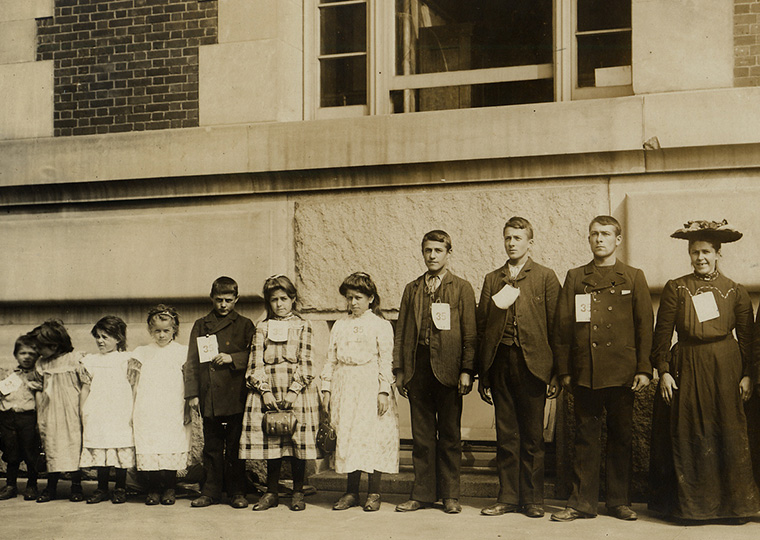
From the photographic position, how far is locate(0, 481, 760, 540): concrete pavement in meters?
5.80

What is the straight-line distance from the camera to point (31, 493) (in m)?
7.52

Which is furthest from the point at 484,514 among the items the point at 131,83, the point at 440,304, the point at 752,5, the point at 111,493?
the point at 131,83

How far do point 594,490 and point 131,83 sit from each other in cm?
529

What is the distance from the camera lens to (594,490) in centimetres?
625

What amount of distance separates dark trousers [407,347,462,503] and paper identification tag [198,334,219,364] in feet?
4.64

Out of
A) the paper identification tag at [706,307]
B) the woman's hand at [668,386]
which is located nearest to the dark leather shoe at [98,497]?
the woman's hand at [668,386]

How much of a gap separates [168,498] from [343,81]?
3779mm

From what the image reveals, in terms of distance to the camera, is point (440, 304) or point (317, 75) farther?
point (317, 75)

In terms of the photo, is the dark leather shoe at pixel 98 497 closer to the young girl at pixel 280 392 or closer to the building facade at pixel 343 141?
the young girl at pixel 280 392

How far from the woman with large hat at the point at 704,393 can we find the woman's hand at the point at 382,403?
68.2 inches

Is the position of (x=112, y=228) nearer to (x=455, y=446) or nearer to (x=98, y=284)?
(x=98, y=284)

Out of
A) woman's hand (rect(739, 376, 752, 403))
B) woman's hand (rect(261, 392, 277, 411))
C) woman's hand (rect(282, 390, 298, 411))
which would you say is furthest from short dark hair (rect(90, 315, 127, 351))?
woman's hand (rect(739, 376, 752, 403))

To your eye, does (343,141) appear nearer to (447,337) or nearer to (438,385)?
(447,337)

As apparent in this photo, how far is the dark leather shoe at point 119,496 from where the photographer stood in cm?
718
